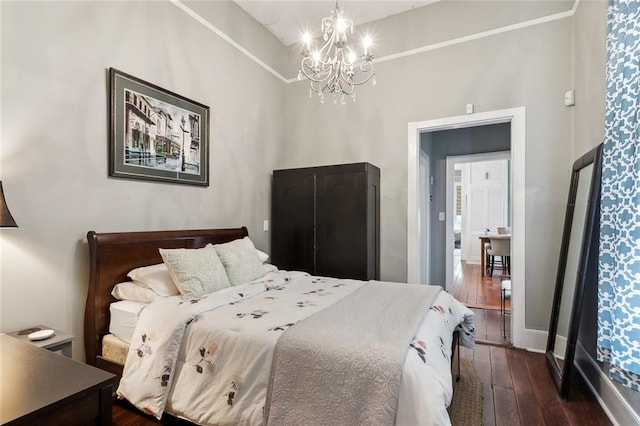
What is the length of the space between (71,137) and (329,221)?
224 cm

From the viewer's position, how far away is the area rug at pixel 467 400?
6.20 feet

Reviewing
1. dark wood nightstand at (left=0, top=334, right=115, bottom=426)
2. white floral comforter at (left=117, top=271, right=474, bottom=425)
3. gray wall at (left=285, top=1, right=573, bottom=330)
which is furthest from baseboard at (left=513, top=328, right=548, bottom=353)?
dark wood nightstand at (left=0, top=334, right=115, bottom=426)

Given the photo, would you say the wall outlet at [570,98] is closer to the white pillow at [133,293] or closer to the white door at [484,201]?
the white pillow at [133,293]

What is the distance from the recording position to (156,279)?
2.12 meters

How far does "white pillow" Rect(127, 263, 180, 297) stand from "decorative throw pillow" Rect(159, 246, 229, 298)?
0.27 feet

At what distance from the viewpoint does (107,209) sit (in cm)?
221

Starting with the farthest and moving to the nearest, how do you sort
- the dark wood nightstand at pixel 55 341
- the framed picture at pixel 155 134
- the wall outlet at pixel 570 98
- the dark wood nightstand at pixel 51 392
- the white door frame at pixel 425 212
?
the white door frame at pixel 425 212, the wall outlet at pixel 570 98, the framed picture at pixel 155 134, the dark wood nightstand at pixel 55 341, the dark wood nightstand at pixel 51 392

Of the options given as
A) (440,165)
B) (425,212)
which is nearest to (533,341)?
(425,212)

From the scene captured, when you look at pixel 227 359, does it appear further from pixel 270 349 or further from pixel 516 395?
pixel 516 395

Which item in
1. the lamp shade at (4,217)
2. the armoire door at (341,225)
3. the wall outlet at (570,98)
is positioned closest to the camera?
the lamp shade at (4,217)

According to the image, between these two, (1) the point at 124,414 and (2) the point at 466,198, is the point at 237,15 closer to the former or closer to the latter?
(1) the point at 124,414

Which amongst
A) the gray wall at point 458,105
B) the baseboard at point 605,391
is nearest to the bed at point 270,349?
the baseboard at point 605,391

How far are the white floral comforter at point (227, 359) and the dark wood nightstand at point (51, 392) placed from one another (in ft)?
1.83

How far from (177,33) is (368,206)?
2330 millimetres
